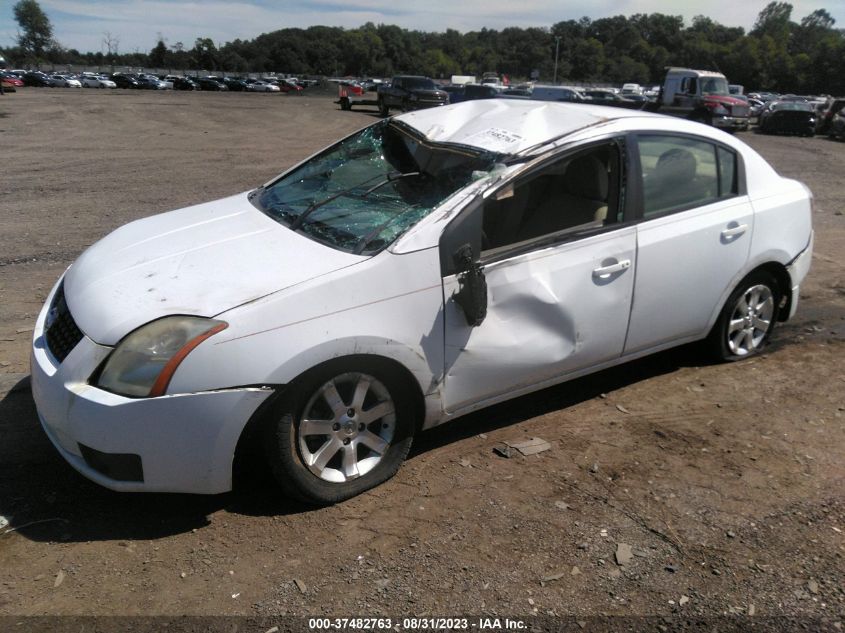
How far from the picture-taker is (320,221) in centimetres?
362

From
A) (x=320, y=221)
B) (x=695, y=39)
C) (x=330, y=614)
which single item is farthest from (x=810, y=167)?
(x=695, y=39)

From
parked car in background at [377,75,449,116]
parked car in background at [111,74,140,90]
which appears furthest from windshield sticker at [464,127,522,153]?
parked car in background at [111,74,140,90]

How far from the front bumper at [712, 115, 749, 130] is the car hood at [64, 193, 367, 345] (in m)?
26.2

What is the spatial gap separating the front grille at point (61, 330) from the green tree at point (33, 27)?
143m

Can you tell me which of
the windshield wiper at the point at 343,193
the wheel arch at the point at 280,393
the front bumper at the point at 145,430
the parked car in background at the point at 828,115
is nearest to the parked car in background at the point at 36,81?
the parked car in background at the point at 828,115

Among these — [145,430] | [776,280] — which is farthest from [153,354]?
[776,280]

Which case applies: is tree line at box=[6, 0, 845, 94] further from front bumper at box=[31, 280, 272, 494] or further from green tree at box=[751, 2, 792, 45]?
front bumper at box=[31, 280, 272, 494]

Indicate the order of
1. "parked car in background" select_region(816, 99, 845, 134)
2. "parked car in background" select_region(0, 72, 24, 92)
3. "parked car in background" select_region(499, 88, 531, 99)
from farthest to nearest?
"parked car in background" select_region(0, 72, 24, 92) → "parked car in background" select_region(499, 88, 531, 99) → "parked car in background" select_region(816, 99, 845, 134)

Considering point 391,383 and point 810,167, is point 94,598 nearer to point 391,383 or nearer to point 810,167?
point 391,383

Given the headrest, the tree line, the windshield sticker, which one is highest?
the windshield sticker

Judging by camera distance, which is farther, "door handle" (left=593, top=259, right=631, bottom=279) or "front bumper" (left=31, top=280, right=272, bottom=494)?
"door handle" (left=593, top=259, right=631, bottom=279)

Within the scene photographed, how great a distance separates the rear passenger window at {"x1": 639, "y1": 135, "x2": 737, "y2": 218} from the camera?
4.02 meters

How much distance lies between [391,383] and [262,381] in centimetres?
64

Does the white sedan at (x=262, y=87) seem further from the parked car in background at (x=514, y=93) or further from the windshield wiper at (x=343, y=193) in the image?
the windshield wiper at (x=343, y=193)
